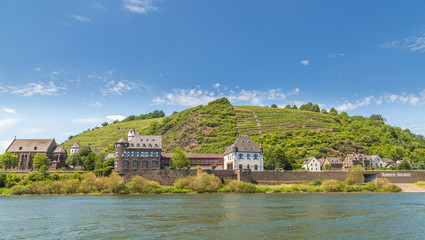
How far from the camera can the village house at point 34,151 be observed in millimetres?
80688

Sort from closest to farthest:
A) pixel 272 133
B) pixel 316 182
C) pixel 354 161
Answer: pixel 316 182, pixel 354 161, pixel 272 133

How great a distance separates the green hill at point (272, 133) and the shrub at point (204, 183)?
3682 cm

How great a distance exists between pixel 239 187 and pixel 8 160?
58.3 meters

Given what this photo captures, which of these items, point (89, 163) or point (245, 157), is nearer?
point (89, 163)

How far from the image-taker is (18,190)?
58125 mm

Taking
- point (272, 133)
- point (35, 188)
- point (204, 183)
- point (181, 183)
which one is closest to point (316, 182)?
point (204, 183)

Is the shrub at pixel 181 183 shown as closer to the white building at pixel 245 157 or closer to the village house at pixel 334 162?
the white building at pixel 245 157

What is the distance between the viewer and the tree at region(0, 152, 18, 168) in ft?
250

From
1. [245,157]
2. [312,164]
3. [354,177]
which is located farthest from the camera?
[312,164]

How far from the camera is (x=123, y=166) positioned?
2625 inches

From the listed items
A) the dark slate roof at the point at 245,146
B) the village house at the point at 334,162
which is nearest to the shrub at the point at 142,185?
the dark slate roof at the point at 245,146

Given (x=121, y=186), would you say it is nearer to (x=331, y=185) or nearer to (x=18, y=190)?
(x=18, y=190)

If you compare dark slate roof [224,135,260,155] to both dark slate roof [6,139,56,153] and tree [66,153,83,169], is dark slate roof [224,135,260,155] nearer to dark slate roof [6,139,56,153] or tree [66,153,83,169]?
tree [66,153,83,169]

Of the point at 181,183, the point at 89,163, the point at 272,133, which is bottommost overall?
the point at 181,183
